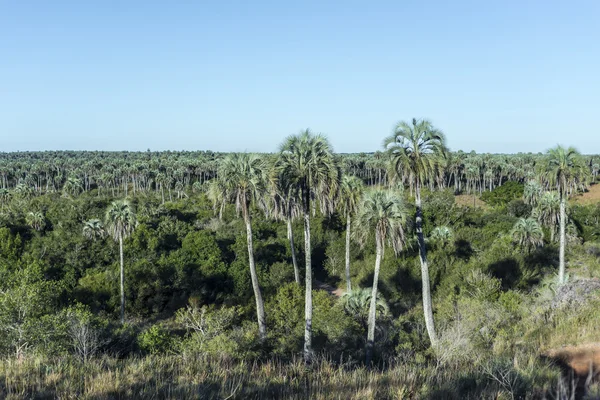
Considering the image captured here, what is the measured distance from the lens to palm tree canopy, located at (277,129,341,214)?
17.1m

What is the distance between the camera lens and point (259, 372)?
7.00 metres

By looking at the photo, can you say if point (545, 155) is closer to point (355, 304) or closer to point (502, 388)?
point (355, 304)

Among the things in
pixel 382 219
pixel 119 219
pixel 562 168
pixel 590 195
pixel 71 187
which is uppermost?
pixel 562 168

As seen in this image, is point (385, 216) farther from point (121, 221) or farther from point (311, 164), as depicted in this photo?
point (121, 221)

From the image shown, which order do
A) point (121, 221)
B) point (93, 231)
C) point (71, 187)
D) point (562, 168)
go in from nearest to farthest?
1. point (562, 168)
2. point (121, 221)
3. point (93, 231)
4. point (71, 187)

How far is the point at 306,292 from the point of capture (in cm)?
1794

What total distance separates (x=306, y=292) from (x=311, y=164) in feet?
17.8

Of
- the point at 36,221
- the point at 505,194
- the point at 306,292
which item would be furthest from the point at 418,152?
the point at 505,194

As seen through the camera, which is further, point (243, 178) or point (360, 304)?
point (360, 304)

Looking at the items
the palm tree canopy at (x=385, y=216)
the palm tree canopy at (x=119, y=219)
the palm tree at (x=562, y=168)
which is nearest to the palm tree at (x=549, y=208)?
the palm tree at (x=562, y=168)

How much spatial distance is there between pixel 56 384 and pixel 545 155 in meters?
26.1

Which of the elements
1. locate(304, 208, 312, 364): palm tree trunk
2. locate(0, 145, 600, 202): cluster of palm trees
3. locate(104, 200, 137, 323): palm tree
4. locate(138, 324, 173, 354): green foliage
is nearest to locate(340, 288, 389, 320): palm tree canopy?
locate(304, 208, 312, 364): palm tree trunk

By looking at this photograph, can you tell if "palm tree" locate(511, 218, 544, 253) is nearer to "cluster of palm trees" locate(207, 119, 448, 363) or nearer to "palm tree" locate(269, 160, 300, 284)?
"cluster of palm trees" locate(207, 119, 448, 363)

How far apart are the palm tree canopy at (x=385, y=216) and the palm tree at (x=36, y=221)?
40.4m
